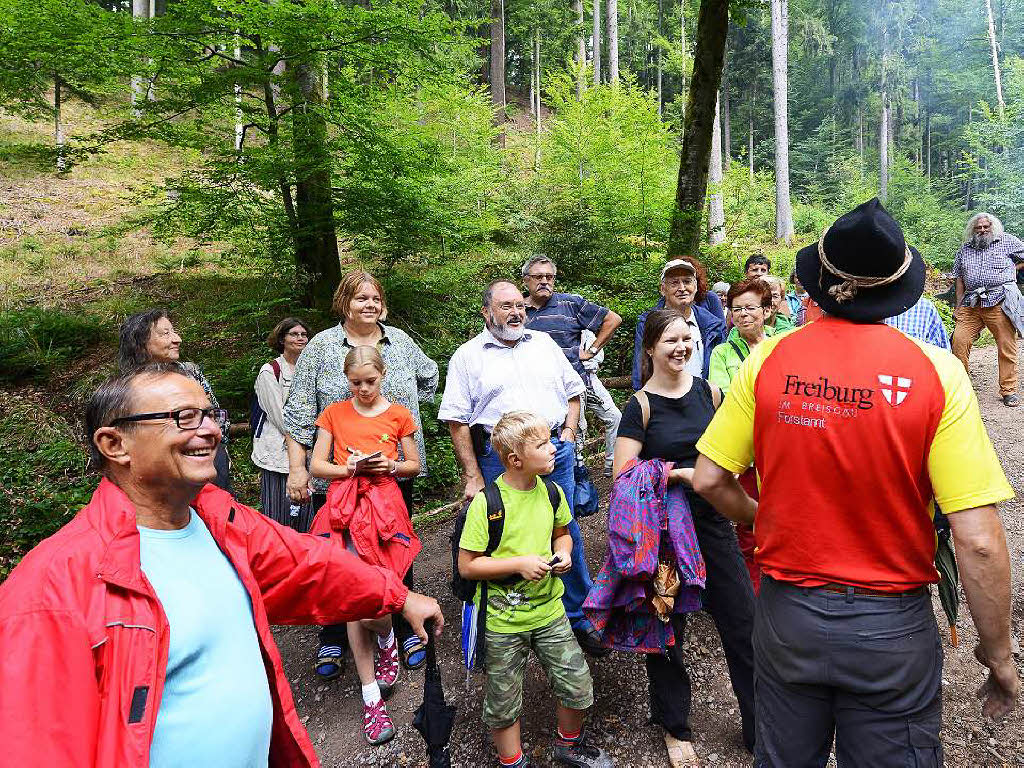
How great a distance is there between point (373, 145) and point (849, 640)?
716 cm

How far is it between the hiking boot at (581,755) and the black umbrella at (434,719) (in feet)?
2.82

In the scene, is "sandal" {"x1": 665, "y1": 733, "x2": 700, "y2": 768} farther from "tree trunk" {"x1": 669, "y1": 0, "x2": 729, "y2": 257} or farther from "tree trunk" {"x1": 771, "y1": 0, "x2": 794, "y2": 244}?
"tree trunk" {"x1": 771, "y1": 0, "x2": 794, "y2": 244}

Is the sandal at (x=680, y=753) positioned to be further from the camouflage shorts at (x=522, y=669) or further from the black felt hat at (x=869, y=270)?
the black felt hat at (x=869, y=270)

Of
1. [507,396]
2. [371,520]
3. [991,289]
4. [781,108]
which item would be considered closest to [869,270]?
[507,396]

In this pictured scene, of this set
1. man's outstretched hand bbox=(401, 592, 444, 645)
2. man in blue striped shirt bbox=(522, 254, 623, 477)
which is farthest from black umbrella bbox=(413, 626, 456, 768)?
man in blue striped shirt bbox=(522, 254, 623, 477)

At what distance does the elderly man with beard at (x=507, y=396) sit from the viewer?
378cm

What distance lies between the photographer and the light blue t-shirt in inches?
56.9

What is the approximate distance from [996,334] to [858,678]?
7946mm

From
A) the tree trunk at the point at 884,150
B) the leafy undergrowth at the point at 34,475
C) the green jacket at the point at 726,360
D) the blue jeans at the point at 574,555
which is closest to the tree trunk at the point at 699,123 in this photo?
the green jacket at the point at 726,360

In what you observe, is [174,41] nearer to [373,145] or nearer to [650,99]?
[373,145]

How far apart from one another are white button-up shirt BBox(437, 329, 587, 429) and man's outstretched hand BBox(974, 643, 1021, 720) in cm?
244

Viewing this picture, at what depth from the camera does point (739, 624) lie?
9.48 ft

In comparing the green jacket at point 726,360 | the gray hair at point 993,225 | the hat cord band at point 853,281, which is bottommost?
the green jacket at point 726,360

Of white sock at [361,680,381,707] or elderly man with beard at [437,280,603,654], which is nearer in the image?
white sock at [361,680,381,707]
